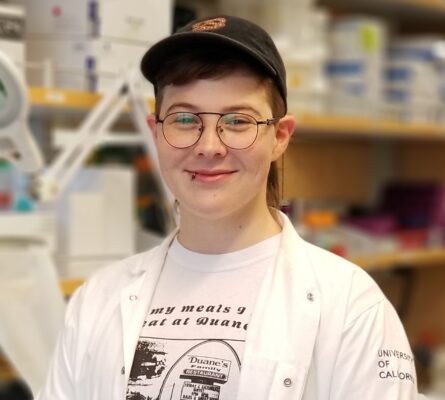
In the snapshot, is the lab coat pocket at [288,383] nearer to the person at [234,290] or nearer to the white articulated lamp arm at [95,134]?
the person at [234,290]

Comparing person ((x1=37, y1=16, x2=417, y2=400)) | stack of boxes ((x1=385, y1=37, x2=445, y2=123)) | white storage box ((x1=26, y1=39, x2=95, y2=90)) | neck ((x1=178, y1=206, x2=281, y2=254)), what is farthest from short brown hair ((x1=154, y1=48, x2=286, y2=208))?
stack of boxes ((x1=385, y1=37, x2=445, y2=123))

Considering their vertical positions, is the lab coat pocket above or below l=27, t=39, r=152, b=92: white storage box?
below

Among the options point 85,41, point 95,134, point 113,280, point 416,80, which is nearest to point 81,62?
point 85,41

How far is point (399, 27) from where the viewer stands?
83.1 inches

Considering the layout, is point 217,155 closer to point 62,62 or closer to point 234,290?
point 234,290

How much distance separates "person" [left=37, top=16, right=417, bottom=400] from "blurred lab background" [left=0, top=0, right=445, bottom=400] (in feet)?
0.32

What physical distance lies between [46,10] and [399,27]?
1197 mm

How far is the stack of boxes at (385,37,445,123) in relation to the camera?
70.6 inches

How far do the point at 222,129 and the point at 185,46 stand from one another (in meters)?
0.10

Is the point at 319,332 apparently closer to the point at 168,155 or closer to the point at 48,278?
the point at 168,155

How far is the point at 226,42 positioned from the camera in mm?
758

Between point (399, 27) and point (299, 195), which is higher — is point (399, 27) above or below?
above

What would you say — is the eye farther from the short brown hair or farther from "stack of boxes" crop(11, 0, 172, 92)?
"stack of boxes" crop(11, 0, 172, 92)

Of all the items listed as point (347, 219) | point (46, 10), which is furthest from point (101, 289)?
point (347, 219)
